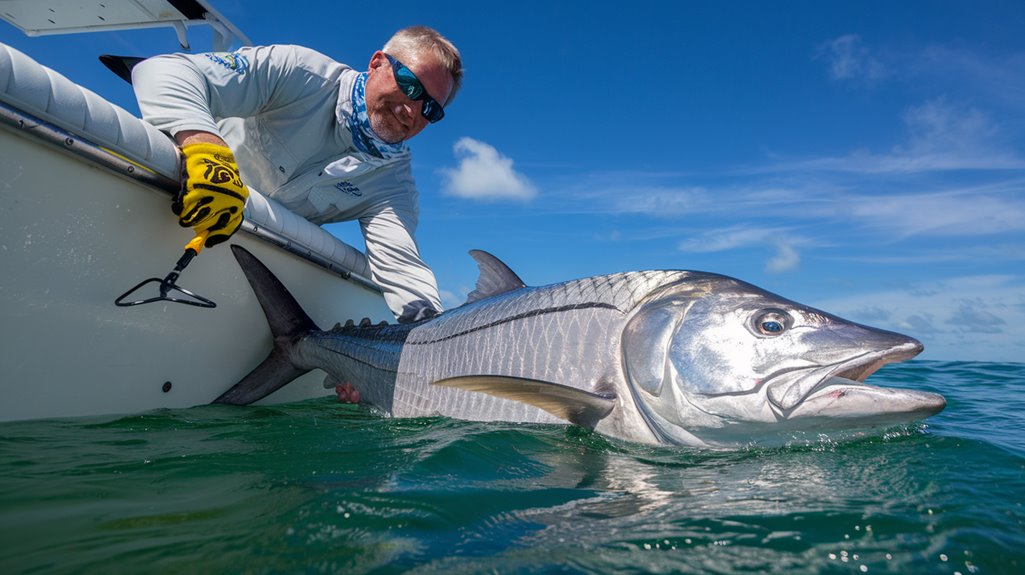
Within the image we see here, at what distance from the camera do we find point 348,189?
403cm

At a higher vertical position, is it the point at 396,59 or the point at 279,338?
the point at 396,59

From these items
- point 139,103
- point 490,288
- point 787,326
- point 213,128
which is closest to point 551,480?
point 787,326

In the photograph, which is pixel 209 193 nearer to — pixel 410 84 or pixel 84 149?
pixel 84 149

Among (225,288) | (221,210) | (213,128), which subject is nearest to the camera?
(221,210)

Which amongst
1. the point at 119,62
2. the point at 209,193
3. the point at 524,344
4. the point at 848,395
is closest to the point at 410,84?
the point at 209,193

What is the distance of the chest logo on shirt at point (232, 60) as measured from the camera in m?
3.14

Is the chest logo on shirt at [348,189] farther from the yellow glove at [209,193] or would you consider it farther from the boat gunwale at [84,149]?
the yellow glove at [209,193]

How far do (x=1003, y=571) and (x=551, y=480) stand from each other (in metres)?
1.06

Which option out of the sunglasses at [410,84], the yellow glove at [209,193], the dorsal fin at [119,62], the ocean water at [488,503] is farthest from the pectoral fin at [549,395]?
the dorsal fin at [119,62]

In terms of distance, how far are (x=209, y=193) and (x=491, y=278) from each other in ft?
4.86

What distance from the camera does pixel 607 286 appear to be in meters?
2.70

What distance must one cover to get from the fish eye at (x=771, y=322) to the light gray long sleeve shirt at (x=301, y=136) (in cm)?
227

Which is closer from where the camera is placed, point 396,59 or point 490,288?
point 490,288

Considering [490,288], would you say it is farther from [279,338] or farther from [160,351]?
[160,351]
